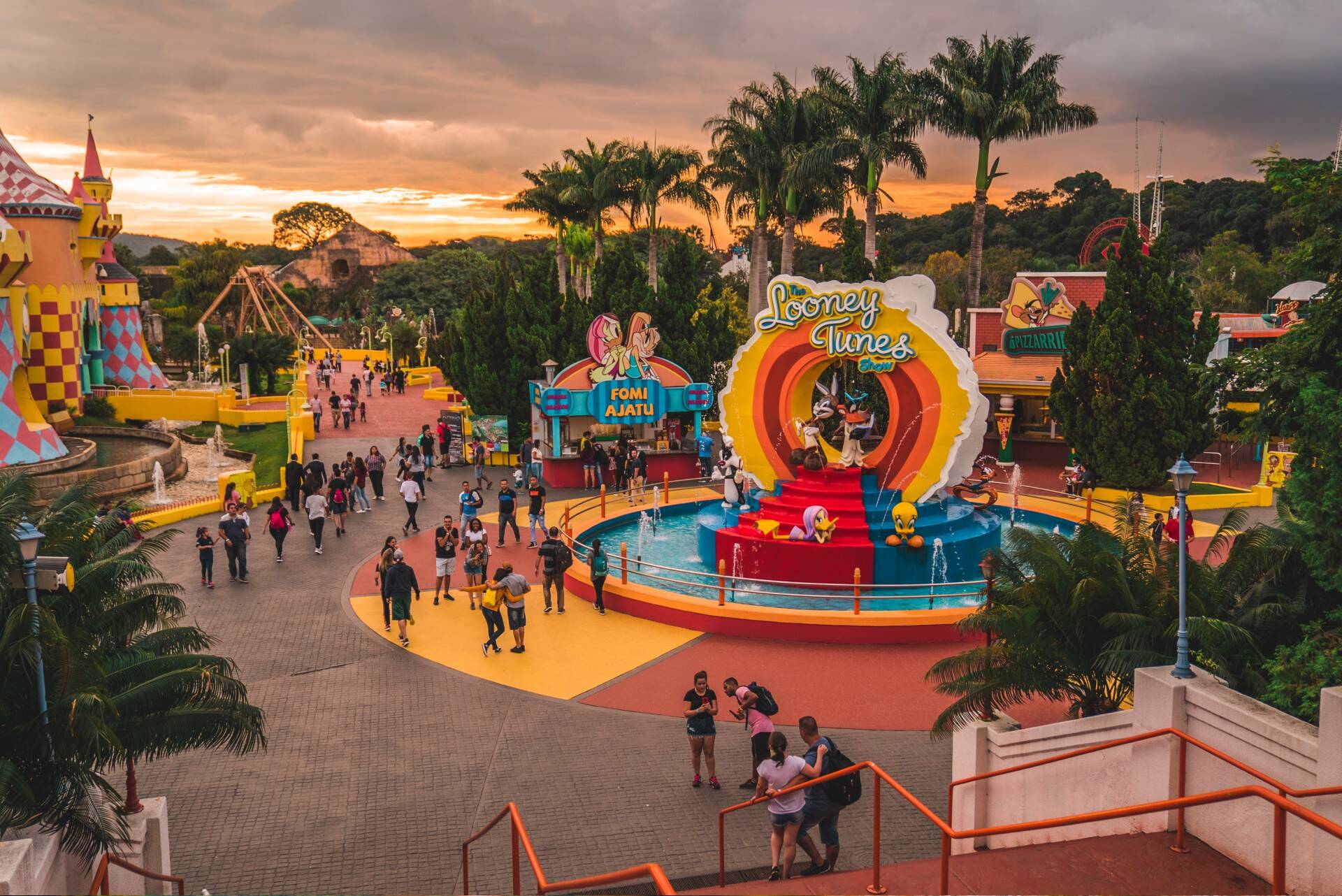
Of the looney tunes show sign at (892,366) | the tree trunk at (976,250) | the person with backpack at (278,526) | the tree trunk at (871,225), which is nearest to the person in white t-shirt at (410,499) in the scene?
the person with backpack at (278,526)

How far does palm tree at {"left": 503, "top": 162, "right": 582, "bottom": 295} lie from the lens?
174 ft

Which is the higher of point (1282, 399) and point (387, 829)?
point (1282, 399)

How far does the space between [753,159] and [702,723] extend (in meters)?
33.8

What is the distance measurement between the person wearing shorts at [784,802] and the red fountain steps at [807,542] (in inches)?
377

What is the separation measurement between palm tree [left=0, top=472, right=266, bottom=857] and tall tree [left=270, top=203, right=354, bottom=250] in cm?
13545

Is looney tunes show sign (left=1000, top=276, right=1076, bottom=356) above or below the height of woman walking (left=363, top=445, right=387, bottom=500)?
above

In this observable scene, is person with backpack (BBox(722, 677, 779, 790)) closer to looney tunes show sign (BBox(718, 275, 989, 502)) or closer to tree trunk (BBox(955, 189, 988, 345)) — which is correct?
looney tunes show sign (BBox(718, 275, 989, 502))

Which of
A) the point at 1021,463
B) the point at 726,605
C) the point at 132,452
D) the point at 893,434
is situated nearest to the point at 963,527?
the point at 893,434

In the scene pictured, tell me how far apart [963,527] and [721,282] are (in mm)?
48960

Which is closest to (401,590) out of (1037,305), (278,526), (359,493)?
(278,526)

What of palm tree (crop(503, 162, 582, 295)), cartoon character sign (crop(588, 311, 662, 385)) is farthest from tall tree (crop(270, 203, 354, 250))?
cartoon character sign (crop(588, 311, 662, 385))

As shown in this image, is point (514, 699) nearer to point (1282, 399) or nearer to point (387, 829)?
point (387, 829)

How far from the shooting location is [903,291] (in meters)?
19.0

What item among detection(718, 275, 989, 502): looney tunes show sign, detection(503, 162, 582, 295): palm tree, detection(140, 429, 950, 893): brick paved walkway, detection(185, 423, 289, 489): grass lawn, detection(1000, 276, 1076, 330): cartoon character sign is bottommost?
detection(140, 429, 950, 893): brick paved walkway
